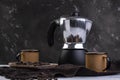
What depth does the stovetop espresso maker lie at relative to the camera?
1.06 metres

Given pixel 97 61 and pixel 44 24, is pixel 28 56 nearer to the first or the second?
pixel 97 61

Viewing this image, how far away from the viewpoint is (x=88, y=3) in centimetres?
204

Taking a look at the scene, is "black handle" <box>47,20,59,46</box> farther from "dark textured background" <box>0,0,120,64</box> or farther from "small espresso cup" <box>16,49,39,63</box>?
"dark textured background" <box>0,0,120,64</box>

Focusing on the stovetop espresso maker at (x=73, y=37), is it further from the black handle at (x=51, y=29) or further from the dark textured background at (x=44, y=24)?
the dark textured background at (x=44, y=24)

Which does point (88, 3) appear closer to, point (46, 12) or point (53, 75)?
point (46, 12)

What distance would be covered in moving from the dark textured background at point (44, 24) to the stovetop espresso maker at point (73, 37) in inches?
32.4

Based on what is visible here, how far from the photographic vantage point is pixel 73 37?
1.13 meters

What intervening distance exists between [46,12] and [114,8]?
1.51 feet

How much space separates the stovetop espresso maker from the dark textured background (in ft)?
2.70

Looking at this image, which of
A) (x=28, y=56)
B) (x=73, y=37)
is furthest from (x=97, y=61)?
(x=28, y=56)

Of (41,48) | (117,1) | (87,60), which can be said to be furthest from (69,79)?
(117,1)

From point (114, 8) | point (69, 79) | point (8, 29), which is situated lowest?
point (69, 79)

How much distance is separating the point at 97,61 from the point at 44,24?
3.55ft

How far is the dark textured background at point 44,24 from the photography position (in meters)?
2.01
